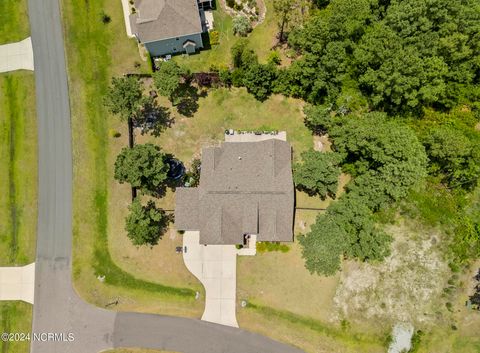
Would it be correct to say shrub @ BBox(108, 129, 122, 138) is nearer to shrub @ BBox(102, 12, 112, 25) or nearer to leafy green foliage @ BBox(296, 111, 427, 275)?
shrub @ BBox(102, 12, 112, 25)

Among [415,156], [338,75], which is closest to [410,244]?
[415,156]

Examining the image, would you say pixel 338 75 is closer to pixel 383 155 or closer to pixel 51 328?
pixel 383 155

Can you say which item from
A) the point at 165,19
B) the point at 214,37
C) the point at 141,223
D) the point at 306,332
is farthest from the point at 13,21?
the point at 306,332

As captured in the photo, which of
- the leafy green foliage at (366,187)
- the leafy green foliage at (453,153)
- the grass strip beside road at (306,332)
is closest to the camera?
the leafy green foliage at (366,187)

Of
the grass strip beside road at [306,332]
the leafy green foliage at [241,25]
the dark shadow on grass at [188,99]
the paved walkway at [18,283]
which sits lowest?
the grass strip beside road at [306,332]

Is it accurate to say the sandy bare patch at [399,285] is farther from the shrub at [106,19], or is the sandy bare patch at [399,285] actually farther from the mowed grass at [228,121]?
the shrub at [106,19]

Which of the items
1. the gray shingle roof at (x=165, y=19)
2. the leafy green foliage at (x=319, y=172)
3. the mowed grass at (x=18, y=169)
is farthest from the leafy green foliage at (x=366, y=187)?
the mowed grass at (x=18, y=169)
